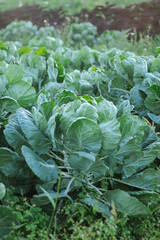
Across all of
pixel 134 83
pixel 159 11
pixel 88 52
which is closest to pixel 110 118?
pixel 134 83

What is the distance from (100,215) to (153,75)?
3.58 ft

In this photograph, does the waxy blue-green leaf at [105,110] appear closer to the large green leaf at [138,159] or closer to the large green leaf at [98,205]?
the large green leaf at [138,159]

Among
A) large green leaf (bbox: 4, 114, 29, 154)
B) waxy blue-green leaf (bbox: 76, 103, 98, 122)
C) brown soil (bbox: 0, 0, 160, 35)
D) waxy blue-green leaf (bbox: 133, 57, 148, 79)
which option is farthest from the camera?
brown soil (bbox: 0, 0, 160, 35)

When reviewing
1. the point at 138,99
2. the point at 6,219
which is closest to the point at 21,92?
the point at 6,219

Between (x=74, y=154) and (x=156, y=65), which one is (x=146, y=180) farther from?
(x=156, y=65)

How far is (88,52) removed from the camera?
317 cm

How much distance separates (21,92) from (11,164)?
49cm

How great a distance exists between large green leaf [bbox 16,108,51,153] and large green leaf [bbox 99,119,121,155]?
1.09ft

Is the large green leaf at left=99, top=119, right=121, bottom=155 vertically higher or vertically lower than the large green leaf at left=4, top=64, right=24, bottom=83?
lower

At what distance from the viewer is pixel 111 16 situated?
7789 mm

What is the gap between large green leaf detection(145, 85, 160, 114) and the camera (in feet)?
6.47

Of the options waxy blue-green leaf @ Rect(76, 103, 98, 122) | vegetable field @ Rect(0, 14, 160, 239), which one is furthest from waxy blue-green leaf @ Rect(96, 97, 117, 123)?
waxy blue-green leaf @ Rect(76, 103, 98, 122)

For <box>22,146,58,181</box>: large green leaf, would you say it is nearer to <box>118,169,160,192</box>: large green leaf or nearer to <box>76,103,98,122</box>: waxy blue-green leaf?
<box>76,103,98,122</box>: waxy blue-green leaf

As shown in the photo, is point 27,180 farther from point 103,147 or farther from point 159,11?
point 159,11
